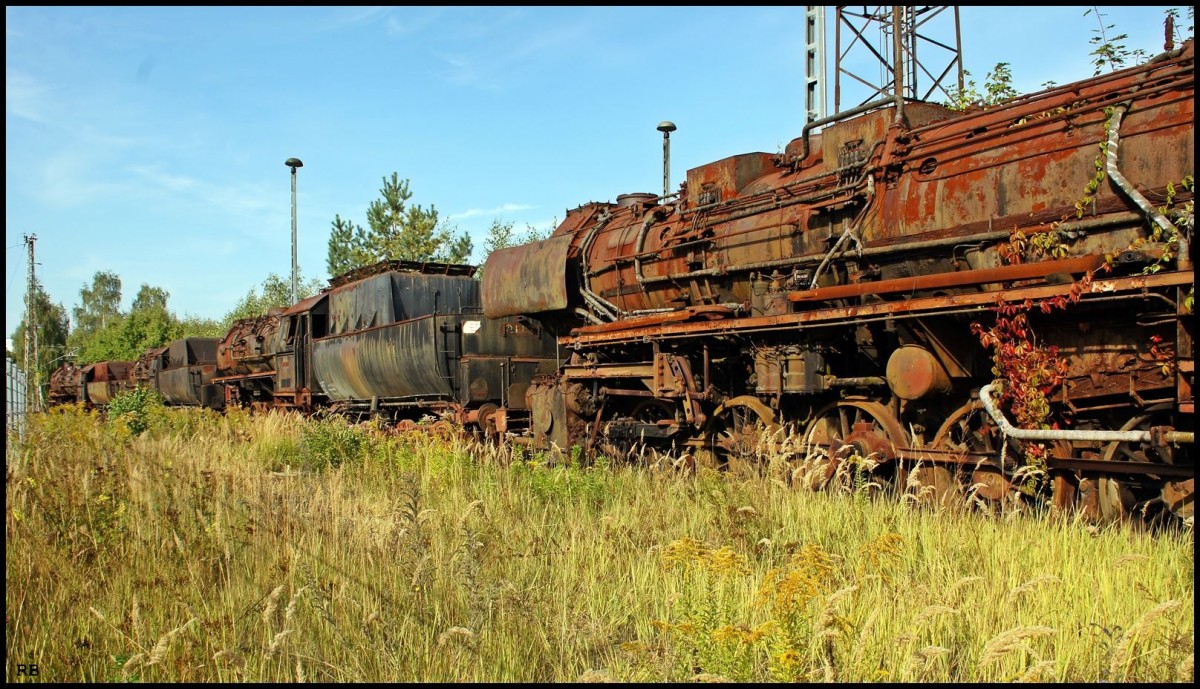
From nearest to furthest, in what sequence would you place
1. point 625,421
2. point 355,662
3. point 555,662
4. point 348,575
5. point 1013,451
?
point 355,662 → point 555,662 → point 348,575 → point 1013,451 → point 625,421

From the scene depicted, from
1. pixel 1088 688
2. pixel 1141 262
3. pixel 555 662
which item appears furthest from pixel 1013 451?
pixel 555 662

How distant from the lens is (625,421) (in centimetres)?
980

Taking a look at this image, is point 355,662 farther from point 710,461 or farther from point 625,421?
point 625,421

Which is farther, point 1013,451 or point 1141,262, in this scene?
point 1013,451

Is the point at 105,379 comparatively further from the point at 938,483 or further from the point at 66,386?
the point at 938,483

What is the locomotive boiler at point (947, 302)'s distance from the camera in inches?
215

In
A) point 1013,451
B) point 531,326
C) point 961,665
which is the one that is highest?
point 531,326

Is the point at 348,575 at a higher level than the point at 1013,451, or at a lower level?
lower

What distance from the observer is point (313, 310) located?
17531 millimetres

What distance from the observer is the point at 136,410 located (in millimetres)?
14891

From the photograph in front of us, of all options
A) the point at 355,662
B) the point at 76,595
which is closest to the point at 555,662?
the point at 355,662

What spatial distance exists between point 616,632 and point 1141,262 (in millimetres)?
4051

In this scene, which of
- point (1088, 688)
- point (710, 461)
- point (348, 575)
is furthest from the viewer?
point (710, 461)

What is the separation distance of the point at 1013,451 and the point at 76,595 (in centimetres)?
599
